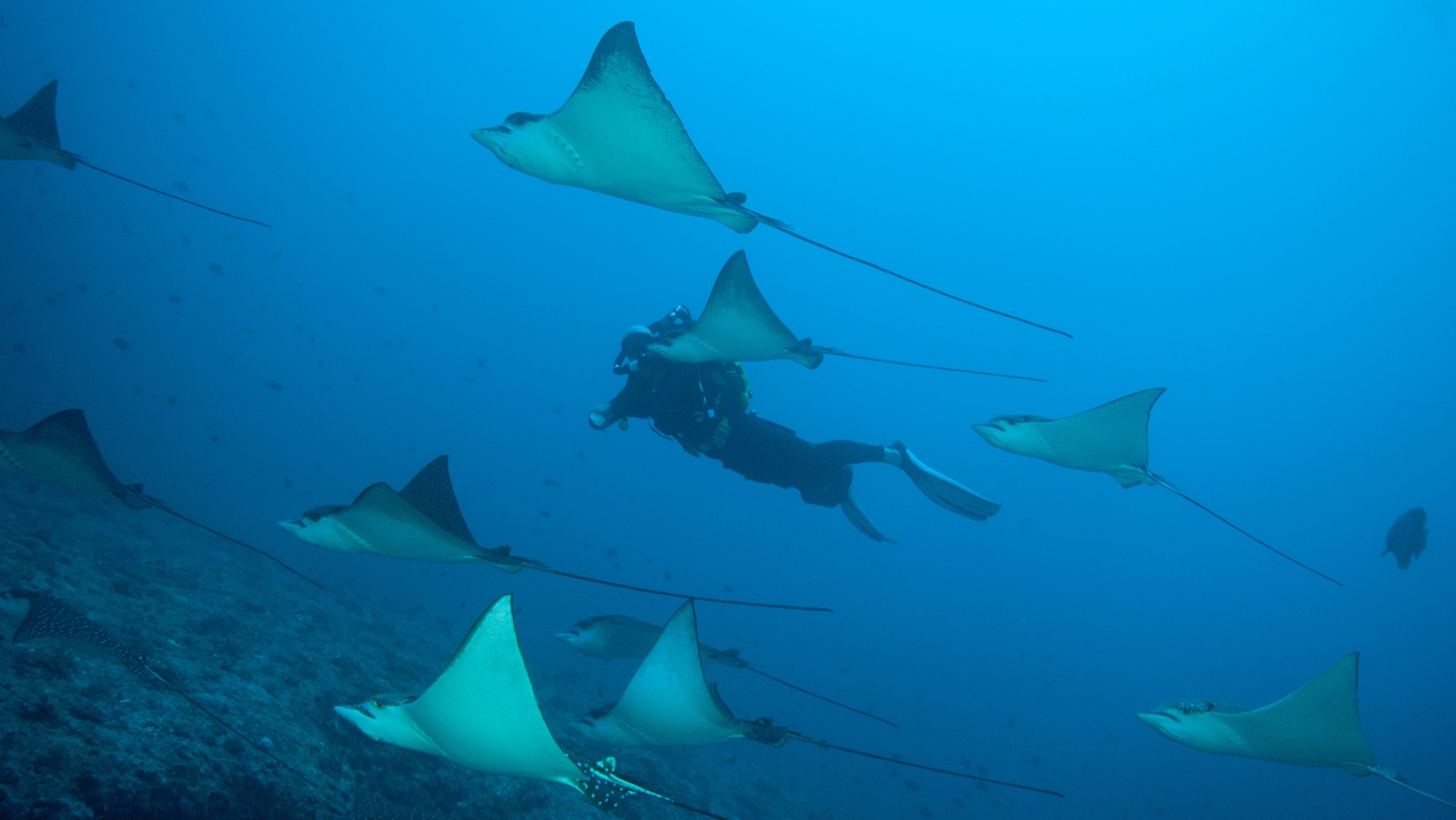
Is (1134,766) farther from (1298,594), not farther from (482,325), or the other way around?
(482,325)

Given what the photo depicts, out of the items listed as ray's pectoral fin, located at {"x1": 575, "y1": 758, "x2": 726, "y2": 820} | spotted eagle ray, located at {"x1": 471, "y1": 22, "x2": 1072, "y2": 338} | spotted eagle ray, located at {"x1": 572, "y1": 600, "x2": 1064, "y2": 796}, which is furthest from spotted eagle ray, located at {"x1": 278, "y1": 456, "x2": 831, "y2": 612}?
spotted eagle ray, located at {"x1": 471, "y1": 22, "x2": 1072, "y2": 338}

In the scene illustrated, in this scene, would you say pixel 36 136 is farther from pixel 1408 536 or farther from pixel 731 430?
pixel 1408 536

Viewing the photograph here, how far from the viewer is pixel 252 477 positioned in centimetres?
2595

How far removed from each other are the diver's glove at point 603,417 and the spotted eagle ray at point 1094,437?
130 inches

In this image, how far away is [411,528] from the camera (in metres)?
2.69

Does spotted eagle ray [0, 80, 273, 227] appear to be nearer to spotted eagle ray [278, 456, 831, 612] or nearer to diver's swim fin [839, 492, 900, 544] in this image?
spotted eagle ray [278, 456, 831, 612]

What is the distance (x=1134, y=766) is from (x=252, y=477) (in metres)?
43.5

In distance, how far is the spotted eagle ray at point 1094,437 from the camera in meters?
3.52

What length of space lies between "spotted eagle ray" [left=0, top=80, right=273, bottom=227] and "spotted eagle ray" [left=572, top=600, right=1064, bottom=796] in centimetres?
418

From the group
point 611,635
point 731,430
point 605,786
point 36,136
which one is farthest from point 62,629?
point 731,430

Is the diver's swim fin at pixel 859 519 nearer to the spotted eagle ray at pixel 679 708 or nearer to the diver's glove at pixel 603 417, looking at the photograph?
the diver's glove at pixel 603 417

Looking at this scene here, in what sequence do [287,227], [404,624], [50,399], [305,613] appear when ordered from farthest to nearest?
[287,227], [50,399], [404,624], [305,613]

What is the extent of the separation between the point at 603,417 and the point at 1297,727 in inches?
203

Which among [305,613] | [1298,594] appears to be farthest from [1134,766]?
[305,613]
